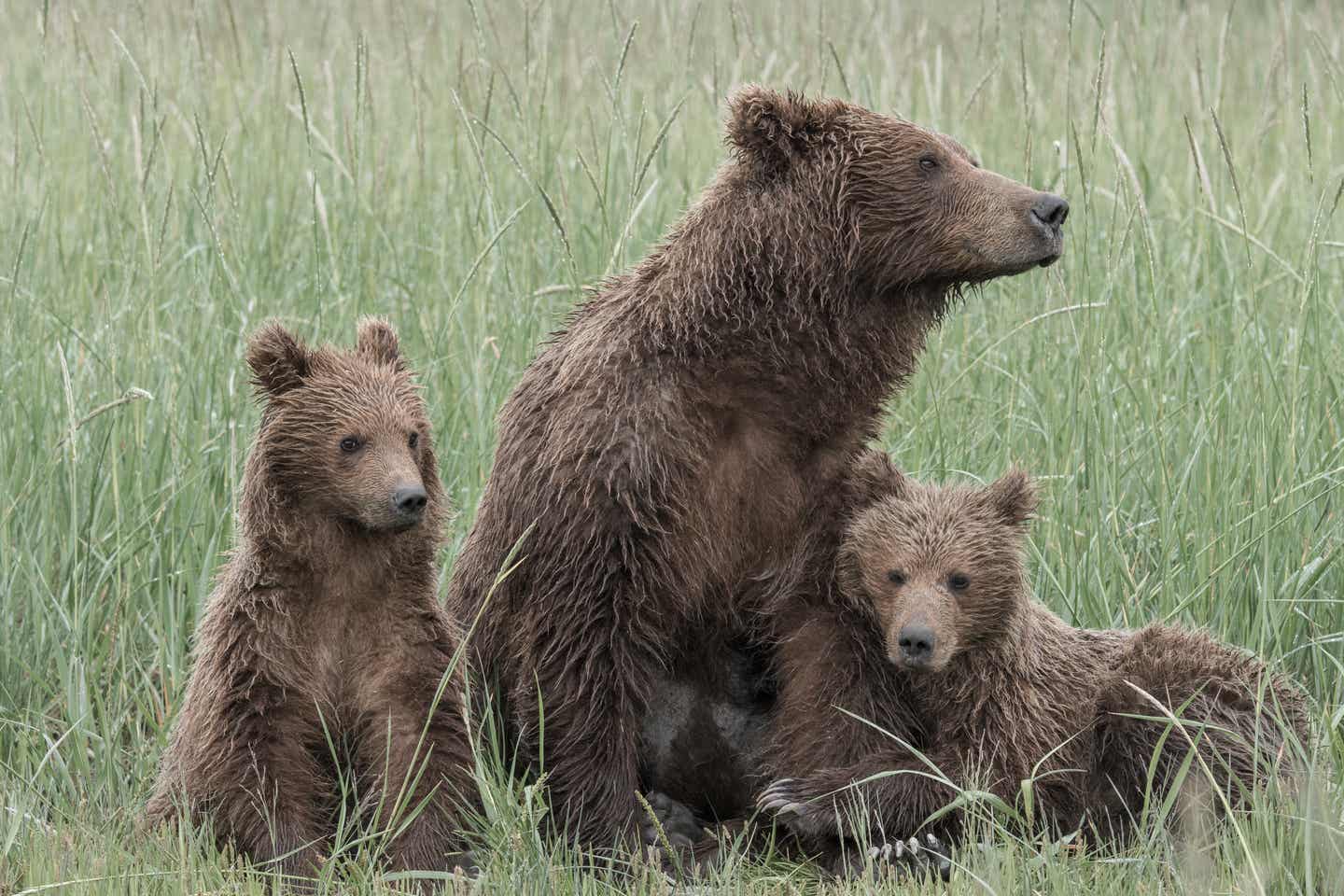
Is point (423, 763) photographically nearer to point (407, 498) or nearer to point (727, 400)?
point (407, 498)

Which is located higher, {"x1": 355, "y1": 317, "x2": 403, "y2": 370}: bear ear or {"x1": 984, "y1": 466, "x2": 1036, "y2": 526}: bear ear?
{"x1": 355, "y1": 317, "x2": 403, "y2": 370}: bear ear

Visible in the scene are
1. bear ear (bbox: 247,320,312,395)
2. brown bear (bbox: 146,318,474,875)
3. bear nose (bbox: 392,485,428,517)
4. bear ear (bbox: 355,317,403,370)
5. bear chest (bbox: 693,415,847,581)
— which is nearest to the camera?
bear nose (bbox: 392,485,428,517)

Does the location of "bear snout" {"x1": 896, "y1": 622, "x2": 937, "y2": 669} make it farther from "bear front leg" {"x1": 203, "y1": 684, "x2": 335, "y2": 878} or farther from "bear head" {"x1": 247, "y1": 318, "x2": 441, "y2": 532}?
"bear front leg" {"x1": 203, "y1": 684, "x2": 335, "y2": 878}

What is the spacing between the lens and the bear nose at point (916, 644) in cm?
414

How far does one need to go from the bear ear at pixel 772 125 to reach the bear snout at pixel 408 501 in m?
1.21

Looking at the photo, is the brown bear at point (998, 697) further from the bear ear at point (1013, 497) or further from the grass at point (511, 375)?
the grass at point (511, 375)

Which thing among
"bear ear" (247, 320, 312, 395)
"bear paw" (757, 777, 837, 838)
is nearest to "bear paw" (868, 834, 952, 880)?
"bear paw" (757, 777, 837, 838)

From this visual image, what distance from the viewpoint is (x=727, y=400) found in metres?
4.30

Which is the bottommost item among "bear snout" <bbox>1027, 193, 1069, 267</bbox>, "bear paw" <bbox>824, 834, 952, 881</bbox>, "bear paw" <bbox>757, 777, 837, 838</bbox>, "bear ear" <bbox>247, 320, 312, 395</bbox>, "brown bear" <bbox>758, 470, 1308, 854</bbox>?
"bear paw" <bbox>824, 834, 952, 881</bbox>

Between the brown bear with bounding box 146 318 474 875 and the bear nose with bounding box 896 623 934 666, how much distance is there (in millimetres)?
1128

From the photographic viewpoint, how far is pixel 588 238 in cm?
755

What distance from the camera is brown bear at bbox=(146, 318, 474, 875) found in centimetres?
412

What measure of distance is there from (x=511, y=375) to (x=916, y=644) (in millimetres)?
2780

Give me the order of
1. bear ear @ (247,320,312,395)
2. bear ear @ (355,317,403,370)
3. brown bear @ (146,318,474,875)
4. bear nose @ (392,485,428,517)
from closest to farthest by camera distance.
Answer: bear nose @ (392,485,428,517)
brown bear @ (146,318,474,875)
bear ear @ (247,320,312,395)
bear ear @ (355,317,403,370)
